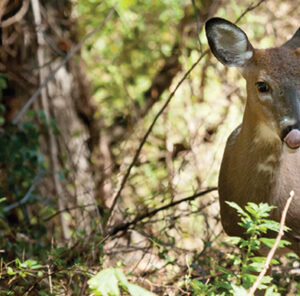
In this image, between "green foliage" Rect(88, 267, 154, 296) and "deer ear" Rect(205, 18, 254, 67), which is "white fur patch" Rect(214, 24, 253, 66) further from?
"green foliage" Rect(88, 267, 154, 296)

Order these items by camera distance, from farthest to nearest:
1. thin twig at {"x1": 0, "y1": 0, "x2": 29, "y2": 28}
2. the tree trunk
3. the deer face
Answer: the tree trunk → thin twig at {"x1": 0, "y1": 0, "x2": 29, "y2": 28} → the deer face

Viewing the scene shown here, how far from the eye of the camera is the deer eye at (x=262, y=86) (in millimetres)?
3777

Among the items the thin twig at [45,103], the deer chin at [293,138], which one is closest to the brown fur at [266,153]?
the deer chin at [293,138]

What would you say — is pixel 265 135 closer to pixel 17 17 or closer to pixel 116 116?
pixel 17 17

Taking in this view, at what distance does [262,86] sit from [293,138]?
20.5 inches

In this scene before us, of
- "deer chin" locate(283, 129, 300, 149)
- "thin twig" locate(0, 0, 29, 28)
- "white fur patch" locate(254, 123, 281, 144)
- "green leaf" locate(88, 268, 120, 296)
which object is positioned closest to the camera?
"green leaf" locate(88, 268, 120, 296)

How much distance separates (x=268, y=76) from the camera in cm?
378

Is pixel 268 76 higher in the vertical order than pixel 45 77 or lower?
higher

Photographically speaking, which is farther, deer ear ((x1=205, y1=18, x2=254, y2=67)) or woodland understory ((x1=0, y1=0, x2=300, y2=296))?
woodland understory ((x1=0, y1=0, x2=300, y2=296))

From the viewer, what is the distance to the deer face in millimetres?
3535

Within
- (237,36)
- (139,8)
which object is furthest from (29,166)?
(139,8)

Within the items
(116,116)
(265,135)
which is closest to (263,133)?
(265,135)

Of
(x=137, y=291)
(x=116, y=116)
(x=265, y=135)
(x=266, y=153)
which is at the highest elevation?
(x=265, y=135)

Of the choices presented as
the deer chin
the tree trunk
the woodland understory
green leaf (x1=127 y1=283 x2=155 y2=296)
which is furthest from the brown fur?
the tree trunk
